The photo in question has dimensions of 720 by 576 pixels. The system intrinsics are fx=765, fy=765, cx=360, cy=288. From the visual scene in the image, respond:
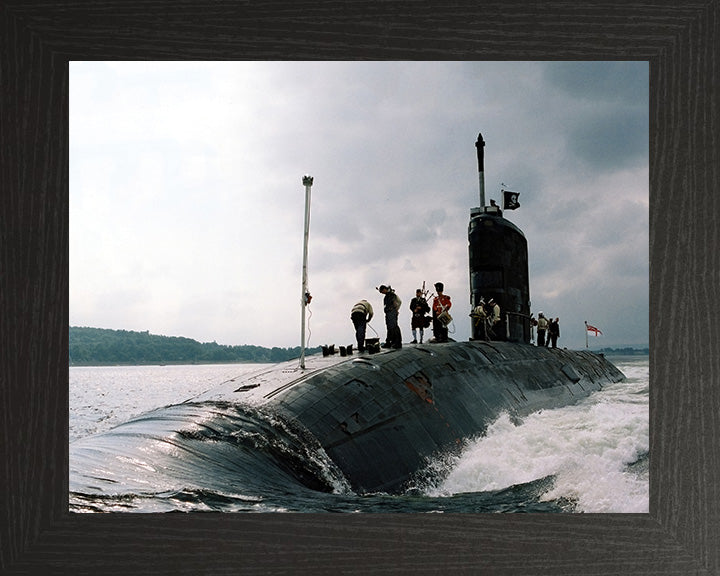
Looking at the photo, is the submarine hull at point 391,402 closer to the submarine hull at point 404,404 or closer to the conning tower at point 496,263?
the submarine hull at point 404,404

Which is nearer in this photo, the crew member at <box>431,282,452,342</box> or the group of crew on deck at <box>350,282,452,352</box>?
the group of crew on deck at <box>350,282,452,352</box>

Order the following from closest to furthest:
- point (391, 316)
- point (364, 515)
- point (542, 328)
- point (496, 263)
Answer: point (364, 515)
point (391, 316)
point (496, 263)
point (542, 328)

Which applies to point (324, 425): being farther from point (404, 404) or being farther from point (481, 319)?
point (481, 319)

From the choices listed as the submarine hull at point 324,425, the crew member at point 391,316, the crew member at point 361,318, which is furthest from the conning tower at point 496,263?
the crew member at point 361,318

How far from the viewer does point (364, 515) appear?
4906mm

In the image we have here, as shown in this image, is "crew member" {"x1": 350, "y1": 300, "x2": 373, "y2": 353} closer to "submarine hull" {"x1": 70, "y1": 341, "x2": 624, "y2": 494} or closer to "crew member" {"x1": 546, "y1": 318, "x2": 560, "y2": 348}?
"submarine hull" {"x1": 70, "y1": 341, "x2": 624, "y2": 494}

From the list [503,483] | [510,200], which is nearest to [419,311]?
[503,483]

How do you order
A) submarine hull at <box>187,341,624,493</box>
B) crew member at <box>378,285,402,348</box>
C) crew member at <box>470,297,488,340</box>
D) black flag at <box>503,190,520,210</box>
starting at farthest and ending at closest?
black flag at <box>503,190,520,210</box>
crew member at <box>470,297,488,340</box>
crew member at <box>378,285,402,348</box>
submarine hull at <box>187,341,624,493</box>

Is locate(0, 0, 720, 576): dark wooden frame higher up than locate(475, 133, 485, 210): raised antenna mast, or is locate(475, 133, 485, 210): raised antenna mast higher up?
locate(475, 133, 485, 210): raised antenna mast

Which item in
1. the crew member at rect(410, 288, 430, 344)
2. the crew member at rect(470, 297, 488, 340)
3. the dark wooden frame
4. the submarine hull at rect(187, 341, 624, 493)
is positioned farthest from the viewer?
the crew member at rect(470, 297, 488, 340)

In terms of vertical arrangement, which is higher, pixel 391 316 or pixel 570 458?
pixel 391 316

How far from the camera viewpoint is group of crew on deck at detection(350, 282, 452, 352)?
32.0ft

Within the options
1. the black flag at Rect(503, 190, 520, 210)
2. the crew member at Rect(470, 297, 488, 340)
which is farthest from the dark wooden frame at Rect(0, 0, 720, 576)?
the black flag at Rect(503, 190, 520, 210)

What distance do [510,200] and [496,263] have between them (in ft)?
5.15
